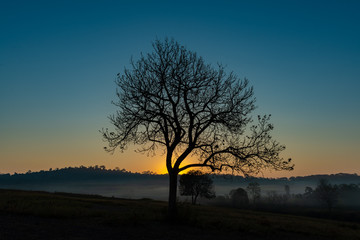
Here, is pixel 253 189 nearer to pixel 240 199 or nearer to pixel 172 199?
pixel 240 199

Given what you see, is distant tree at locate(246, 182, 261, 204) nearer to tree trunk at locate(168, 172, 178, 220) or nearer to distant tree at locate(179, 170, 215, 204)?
distant tree at locate(179, 170, 215, 204)

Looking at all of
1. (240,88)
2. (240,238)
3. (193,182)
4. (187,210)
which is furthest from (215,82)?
(193,182)

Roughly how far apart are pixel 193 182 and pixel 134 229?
65446 mm

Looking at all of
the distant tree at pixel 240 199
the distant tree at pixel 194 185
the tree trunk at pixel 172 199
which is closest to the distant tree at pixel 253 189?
the distant tree at pixel 240 199

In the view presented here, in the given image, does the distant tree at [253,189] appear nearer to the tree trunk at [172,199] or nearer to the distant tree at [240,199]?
the distant tree at [240,199]

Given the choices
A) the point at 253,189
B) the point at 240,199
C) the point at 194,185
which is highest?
the point at 194,185

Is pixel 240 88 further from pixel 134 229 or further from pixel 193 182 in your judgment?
pixel 193 182

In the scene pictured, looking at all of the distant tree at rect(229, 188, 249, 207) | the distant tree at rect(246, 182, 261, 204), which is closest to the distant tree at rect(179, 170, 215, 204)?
the distant tree at rect(229, 188, 249, 207)

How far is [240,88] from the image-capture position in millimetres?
21516

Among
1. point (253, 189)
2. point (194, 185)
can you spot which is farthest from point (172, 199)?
point (253, 189)

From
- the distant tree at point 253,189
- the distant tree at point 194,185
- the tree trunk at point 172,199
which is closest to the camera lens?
the tree trunk at point 172,199

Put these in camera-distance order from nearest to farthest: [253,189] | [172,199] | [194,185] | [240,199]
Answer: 1. [172,199]
2. [194,185]
3. [240,199]
4. [253,189]

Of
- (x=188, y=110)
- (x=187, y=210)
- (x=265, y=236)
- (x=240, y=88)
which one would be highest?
(x=240, y=88)

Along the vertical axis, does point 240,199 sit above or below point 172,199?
below
